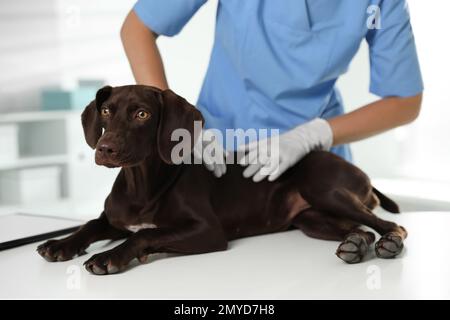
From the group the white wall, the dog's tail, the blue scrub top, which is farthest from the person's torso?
the white wall

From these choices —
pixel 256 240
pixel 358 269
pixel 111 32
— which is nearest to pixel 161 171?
pixel 256 240

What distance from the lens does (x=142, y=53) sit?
5.15 feet

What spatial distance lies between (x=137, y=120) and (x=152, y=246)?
0.22 m

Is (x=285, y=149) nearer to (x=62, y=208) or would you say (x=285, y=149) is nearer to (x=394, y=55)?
(x=394, y=55)

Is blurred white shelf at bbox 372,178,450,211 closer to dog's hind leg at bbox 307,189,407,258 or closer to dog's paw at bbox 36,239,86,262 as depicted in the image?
dog's hind leg at bbox 307,189,407,258

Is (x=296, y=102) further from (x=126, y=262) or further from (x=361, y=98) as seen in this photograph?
(x=361, y=98)

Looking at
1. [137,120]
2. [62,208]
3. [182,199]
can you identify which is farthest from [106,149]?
[62,208]

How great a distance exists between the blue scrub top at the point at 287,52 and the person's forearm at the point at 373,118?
1.4 inches

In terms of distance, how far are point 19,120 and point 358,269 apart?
10.3 ft

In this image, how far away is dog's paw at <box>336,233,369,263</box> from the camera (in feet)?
3.22

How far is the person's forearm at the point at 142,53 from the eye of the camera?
1.54m

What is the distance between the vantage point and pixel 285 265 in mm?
960

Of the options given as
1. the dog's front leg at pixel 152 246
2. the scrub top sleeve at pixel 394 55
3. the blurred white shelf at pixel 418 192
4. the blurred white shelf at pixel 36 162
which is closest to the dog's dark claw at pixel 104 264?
the dog's front leg at pixel 152 246

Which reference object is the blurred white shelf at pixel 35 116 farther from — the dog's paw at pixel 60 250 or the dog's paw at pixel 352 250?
the dog's paw at pixel 352 250
